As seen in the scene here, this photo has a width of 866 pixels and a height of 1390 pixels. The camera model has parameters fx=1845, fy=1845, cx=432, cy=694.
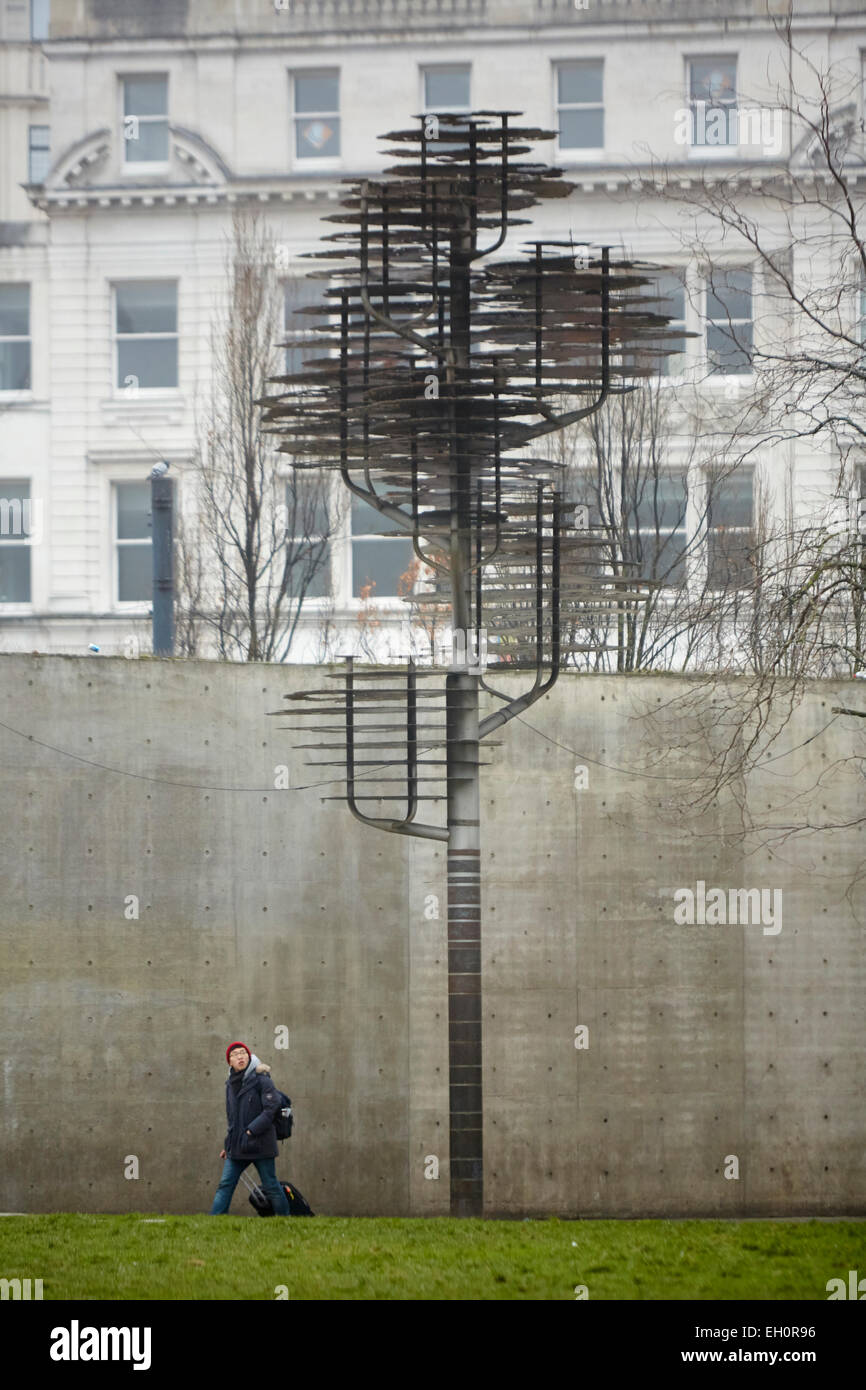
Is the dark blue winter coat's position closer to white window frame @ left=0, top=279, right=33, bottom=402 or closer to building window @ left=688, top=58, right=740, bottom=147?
white window frame @ left=0, top=279, right=33, bottom=402

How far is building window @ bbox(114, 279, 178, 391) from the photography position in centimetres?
3300

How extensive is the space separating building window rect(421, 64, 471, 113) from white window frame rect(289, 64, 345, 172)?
1554mm

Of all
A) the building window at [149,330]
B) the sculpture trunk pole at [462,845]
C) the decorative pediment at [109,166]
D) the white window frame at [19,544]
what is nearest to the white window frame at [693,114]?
the decorative pediment at [109,166]

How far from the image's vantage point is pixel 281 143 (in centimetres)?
3250

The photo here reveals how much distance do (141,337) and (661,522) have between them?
10.6m

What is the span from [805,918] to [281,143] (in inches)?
800

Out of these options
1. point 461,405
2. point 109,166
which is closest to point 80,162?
point 109,166

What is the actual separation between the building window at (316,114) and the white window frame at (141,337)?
333 cm

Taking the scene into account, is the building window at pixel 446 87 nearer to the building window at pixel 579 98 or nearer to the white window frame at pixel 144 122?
the building window at pixel 579 98

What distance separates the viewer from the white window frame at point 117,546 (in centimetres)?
→ 3222

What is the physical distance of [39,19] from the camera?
38.3 metres

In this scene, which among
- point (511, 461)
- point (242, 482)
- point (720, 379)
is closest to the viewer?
point (511, 461)
